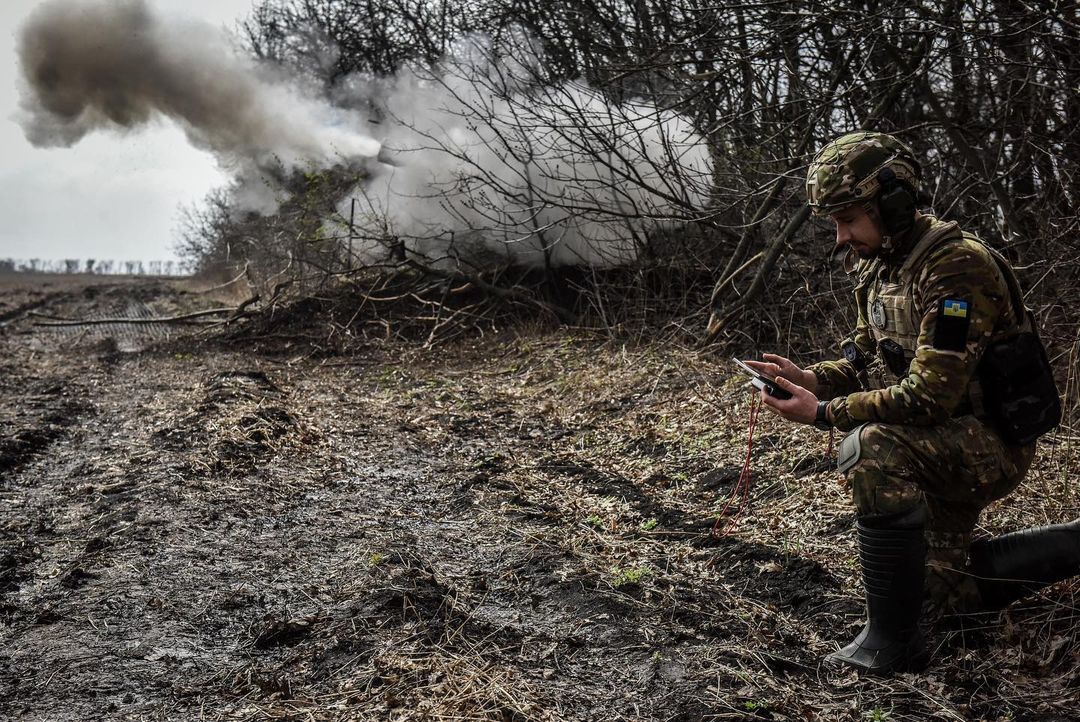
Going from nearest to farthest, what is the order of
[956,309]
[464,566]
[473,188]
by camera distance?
[956,309] → [464,566] → [473,188]

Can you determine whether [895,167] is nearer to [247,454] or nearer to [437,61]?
[247,454]

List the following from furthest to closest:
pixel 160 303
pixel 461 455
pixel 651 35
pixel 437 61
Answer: pixel 160 303 → pixel 437 61 → pixel 651 35 → pixel 461 455

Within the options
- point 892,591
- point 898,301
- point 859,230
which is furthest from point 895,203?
point 892,591

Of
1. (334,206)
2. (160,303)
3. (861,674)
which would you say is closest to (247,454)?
(861,674)

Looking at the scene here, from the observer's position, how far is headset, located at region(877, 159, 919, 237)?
10.8 ft

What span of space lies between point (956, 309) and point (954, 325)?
0.05 meters

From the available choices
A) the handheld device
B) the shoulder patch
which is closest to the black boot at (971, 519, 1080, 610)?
the shoulder patch

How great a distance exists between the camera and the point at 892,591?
10.3ft

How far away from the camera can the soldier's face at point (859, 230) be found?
11.0ft

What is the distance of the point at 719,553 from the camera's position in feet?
15.2

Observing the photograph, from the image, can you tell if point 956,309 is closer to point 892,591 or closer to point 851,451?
point 851,451

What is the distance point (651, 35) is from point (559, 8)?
6.71ft

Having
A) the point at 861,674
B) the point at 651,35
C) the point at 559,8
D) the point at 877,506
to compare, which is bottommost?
the point at 861,674

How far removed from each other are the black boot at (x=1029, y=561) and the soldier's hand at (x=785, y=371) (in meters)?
0.88
